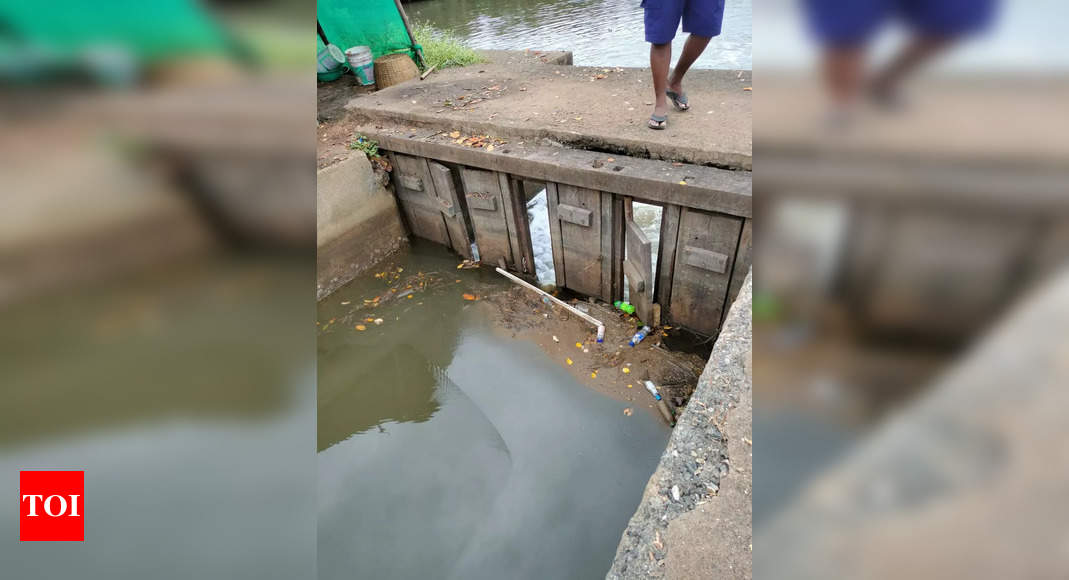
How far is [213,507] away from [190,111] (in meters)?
0.56

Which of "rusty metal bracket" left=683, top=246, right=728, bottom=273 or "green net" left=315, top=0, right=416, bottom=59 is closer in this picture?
"rusty metal bracket" left=683, top=246, right=728, bottom=273

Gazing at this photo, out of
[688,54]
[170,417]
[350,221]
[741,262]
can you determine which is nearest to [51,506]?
[170,417]

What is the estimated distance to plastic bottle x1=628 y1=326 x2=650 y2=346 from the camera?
548cm

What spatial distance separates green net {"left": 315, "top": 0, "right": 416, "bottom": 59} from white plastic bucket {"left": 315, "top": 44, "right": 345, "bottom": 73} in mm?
241

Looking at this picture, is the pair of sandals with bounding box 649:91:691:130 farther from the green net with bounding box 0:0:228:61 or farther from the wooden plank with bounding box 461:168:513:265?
the green net with bounding box 0:0:228:61

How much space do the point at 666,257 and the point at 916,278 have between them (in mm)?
4839

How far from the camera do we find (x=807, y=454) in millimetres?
509

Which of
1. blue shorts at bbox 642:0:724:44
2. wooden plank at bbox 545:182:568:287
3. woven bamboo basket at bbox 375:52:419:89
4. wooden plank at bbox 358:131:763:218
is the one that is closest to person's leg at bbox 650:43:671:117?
blue shorts at bbox 642:0:724:44

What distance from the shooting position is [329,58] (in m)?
8.53

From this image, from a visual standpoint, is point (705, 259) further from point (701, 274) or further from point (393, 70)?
point (393, 70)

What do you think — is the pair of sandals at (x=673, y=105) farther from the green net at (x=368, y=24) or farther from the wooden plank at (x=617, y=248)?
the green net at (x=368, y=24)

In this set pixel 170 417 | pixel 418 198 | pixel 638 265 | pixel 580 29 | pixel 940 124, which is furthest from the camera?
pixel 580 29

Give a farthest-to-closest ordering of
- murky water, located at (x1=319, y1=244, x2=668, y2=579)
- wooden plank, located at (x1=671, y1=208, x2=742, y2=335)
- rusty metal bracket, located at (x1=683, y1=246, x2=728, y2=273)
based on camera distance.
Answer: rusty metal bracket, located at (x1=683, y1=246, x2=728, y2=273) → wooden plank, located at (x1=671, y1=208, x2=742, y2=335) → murky water, located at (x1=319, y1=244, x2=668, y2=579)

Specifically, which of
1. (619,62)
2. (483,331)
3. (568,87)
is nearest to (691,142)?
(568,87)
